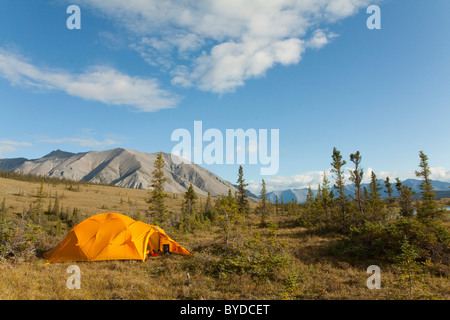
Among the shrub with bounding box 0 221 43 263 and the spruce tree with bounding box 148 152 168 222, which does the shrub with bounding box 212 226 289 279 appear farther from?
the spruce tree with bounding box 148 152 168 222

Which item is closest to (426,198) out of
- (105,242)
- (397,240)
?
(397,240)


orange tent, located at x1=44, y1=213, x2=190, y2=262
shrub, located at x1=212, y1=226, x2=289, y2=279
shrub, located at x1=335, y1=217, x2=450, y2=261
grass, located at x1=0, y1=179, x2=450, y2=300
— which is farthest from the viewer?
orange tent, located at x1=44, y1=213, x2=190, y2=262

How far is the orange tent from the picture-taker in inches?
524

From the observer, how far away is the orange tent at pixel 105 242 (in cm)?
1331

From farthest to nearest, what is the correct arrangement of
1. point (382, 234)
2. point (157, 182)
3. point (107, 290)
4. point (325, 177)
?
point (325, 177) < point (157, 182) < point (382, 234) < point (107, 290)

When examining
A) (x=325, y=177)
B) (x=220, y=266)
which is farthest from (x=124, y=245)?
(x=325, y=177)

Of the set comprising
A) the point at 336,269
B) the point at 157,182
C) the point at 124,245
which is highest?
the point at 157,182

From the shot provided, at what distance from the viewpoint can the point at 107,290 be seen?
8922 mm

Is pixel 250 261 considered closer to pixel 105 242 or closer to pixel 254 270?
pixel 254 270

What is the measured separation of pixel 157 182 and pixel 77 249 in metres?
16.2

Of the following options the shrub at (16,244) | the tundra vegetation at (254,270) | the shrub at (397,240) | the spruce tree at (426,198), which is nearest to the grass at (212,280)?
the tundra vegetation at (254,270)

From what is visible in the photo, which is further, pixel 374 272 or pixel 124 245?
pixel 124 245

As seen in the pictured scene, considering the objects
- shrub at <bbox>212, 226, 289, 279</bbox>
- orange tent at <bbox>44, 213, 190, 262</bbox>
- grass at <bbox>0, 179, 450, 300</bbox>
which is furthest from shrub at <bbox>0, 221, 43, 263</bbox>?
shrub at <bbox>212, 226, 289, 279</bbox>
